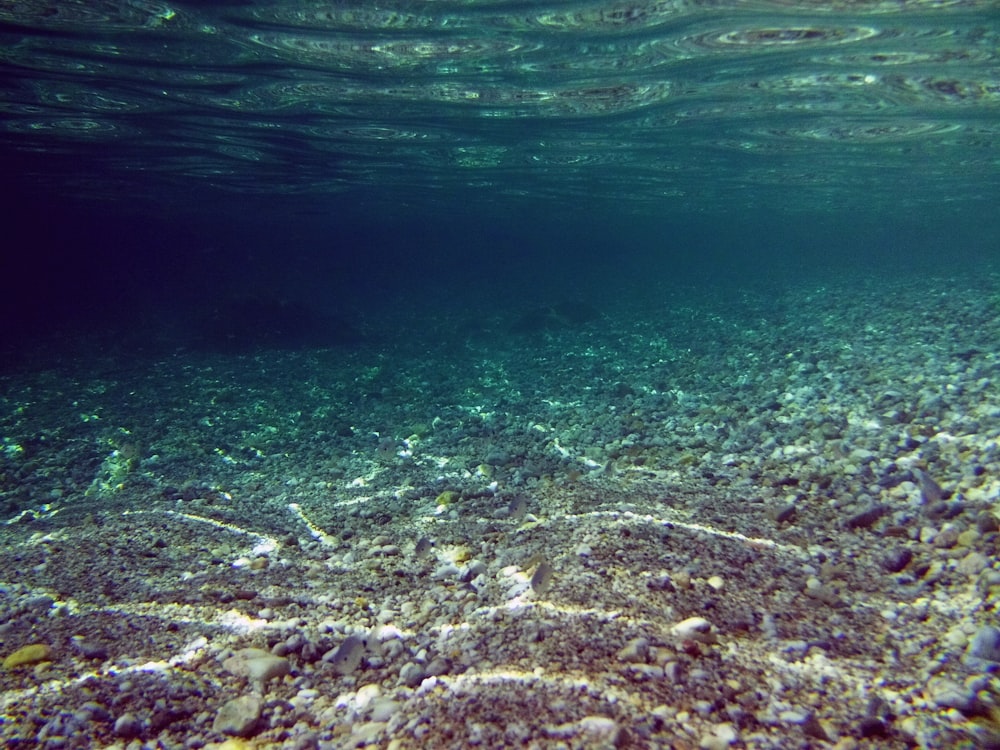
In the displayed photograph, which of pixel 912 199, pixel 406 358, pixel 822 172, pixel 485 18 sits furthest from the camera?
pixel 912 199

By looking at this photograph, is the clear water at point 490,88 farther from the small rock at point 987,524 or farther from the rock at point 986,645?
the rock at point 986,645

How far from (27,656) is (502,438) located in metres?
6.71

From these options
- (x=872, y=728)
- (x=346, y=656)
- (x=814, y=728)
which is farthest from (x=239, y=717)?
(x=872, y=728)

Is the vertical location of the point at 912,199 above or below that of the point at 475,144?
below

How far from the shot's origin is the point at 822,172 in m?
31.8

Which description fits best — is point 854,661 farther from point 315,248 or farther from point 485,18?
point 315,248

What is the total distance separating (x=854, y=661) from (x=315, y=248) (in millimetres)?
112558

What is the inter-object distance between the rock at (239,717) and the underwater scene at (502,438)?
25 millimetres

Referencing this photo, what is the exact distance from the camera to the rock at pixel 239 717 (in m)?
3.12

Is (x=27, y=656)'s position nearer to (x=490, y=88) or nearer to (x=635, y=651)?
(x=635, y=651)

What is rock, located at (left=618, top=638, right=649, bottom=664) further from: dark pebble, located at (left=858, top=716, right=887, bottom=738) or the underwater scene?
dark pebble, located at (left=858, top=716, right=887, bottom=738)

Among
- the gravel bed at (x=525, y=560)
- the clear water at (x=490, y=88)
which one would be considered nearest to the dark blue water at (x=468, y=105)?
the clear water at (x=490, y=88)

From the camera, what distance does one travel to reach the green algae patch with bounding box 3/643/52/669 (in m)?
3.71

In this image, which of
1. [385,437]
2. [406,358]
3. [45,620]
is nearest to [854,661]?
[45,620]
